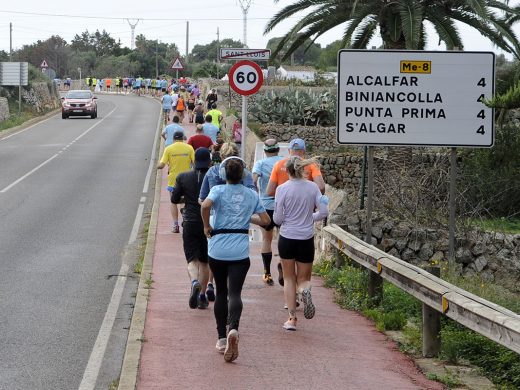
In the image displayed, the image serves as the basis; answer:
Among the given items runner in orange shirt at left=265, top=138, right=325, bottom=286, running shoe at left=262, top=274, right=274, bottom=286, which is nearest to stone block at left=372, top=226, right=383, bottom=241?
running shoe at left=262, top=274, right=274, bottom=286

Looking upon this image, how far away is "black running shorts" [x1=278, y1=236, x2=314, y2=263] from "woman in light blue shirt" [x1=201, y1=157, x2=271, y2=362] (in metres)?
1.18

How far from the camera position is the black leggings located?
8.49 meters

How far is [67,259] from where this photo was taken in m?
14.6

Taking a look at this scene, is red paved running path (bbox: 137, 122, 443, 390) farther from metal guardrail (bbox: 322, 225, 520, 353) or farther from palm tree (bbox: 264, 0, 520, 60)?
palm tree (bbox: 264, 0, 520, 60)

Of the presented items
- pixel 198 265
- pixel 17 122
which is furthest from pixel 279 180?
pixel 17 122

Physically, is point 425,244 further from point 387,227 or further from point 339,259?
point 339,259

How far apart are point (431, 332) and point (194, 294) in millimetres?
2861

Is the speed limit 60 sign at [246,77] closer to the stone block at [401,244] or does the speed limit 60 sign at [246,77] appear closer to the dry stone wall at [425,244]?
the dry stone wall at [425,244]

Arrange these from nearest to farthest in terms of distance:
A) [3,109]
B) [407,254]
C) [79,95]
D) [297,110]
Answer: [407,254] → [297,110] → [3,109] → [79,95]

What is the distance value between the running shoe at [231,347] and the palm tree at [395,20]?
12.5 m

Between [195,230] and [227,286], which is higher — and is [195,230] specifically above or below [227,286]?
above

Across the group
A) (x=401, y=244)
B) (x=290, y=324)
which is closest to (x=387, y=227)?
(x=401, y=244)

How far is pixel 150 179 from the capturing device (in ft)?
88.6

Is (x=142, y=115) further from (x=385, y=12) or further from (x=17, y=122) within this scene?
(x=385, y=12)
